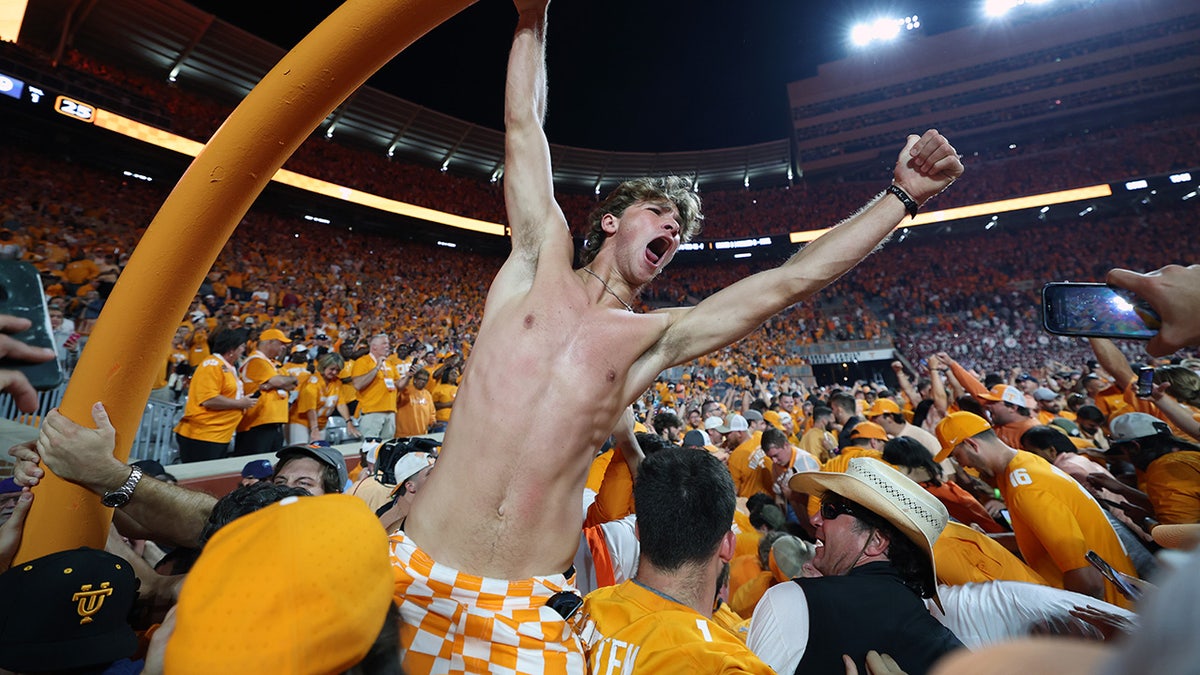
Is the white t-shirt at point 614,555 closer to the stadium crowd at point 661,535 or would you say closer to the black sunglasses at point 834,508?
the stadium crowd at point 661,535

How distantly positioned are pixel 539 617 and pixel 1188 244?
120ft

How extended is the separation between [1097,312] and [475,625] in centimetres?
194

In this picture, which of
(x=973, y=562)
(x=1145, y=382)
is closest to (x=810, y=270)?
(x=973, y=562)

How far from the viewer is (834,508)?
2615mm

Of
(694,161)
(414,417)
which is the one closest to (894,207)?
(414,417)

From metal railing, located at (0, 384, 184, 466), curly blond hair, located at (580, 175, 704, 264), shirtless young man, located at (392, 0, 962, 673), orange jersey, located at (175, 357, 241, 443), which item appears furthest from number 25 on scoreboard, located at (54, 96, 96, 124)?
curly blond hair, located at (580, 175, 704, 264)

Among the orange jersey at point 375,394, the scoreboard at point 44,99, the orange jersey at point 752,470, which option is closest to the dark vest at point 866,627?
the orange jersey at point 752,470

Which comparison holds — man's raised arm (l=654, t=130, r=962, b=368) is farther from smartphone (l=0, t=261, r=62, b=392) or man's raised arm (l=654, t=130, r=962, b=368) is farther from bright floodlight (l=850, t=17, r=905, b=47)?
bright floodlight (l=850, t=17, r=905, b=47)

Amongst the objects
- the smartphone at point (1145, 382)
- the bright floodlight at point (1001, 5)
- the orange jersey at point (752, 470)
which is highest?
the bright floodlight at point (1001, 5)

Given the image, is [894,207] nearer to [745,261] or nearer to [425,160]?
[425,160]

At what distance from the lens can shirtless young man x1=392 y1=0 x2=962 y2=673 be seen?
55.5 inches

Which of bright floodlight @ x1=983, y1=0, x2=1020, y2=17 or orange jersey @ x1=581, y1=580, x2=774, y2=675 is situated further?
bright floodlight @ x1=983, y1=0, x2=1020, y2=17

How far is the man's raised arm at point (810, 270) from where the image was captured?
1752 mm

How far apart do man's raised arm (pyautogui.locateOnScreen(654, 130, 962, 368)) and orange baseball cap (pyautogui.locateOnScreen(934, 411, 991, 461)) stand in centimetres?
286
